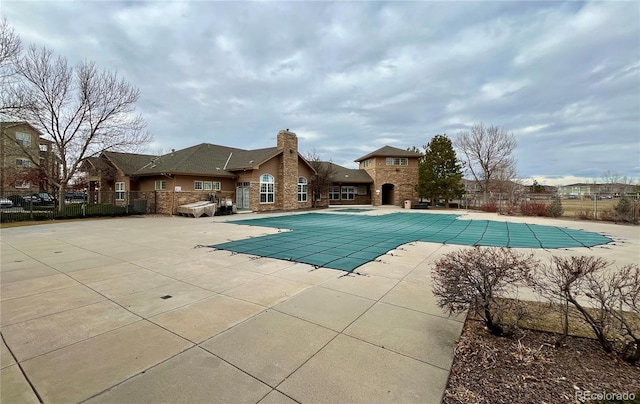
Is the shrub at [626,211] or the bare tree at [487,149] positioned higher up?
the bare tree at [487,149]

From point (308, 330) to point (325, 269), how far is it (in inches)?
105

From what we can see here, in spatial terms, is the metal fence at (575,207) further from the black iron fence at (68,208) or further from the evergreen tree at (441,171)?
the black iron fence at (68,208)

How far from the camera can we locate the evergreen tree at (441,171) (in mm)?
28062

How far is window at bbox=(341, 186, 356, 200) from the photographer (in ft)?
115

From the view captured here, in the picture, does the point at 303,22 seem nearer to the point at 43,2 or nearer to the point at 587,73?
the point at 43,2

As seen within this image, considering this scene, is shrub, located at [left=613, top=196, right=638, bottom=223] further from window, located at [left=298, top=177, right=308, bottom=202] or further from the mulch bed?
window, located at [left=298, top=177, right=308, bottom=202]

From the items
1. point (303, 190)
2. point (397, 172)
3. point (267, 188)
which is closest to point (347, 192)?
point (397, 172)

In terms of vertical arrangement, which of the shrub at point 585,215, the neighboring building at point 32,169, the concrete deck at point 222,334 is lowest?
the concrete deck at point 222,334

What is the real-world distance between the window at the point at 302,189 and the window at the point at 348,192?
359 inches

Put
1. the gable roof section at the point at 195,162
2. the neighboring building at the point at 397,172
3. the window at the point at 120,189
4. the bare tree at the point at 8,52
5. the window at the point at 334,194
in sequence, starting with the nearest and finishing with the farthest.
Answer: the bare tree at the point at 8,52 < the gable roof section at the point at 195,162 < the window at the point at 120,189 < the neighboring building at the point at 397,172 < the window at the point at 334,194

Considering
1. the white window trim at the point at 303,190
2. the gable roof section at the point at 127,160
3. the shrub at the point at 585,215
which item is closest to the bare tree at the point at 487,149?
the shrub at the point at 585,215

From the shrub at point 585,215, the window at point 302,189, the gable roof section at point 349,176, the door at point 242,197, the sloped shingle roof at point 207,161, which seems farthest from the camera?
the gable roof section at point 349,176

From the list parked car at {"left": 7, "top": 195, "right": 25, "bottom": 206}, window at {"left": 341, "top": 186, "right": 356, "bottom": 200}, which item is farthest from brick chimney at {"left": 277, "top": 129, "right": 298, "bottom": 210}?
parked car at {"left": 7, "top": 195, "right": 25, "bottom": 206}

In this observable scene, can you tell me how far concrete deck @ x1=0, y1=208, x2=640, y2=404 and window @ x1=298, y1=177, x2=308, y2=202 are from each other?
2018cm
